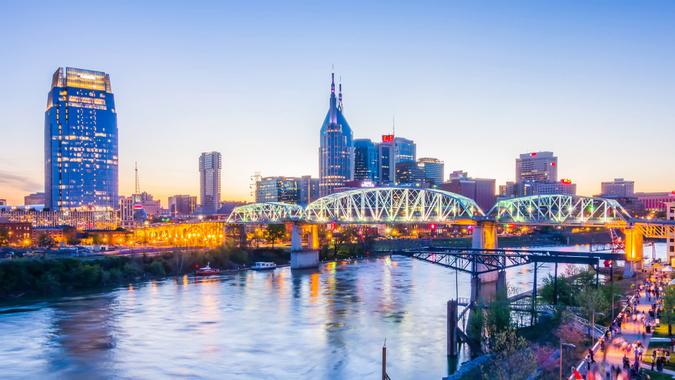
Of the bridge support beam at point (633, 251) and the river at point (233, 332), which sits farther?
the bridge support beam at point (633, 251)

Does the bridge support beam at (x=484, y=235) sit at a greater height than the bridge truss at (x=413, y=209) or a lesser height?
lesser

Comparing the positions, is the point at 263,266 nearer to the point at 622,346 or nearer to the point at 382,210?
the point at 382,210

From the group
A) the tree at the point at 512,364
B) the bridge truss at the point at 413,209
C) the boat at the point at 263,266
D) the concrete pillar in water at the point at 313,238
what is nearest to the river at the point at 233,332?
the tree at the point at 512,364

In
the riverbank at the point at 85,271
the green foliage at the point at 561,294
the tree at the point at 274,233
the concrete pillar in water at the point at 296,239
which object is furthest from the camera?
the tree at the point at 274,233

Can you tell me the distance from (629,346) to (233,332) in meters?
30.0

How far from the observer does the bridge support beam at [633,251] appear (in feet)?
257

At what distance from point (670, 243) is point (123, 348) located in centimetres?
8159

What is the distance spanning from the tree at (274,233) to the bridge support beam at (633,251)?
79602 mm

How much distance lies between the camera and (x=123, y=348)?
1731 inches

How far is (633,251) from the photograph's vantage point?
8581 centimetres

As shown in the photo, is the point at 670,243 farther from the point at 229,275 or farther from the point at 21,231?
the point at 21,231

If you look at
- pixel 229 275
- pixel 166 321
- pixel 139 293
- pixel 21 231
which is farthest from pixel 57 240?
pixel 166 321

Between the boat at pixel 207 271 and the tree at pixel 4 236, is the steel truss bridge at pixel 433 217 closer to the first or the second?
the boat at pixel 207 271

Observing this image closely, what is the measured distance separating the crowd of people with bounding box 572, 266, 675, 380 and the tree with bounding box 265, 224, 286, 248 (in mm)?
105608
